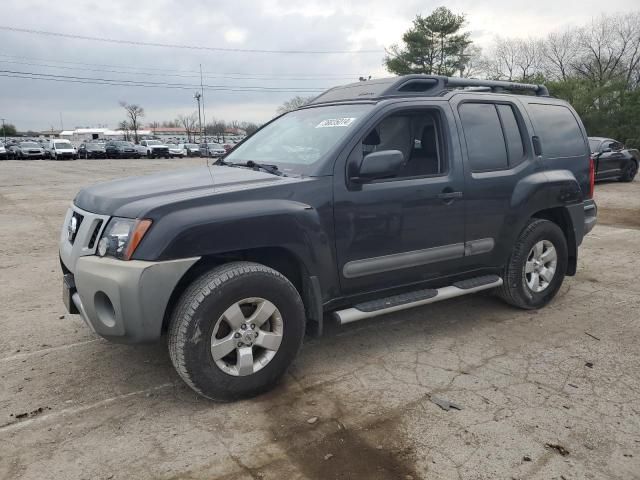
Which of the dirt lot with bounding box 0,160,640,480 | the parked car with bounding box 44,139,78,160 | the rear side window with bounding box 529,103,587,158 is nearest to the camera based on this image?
the dirt lot with bounding box 0,160,640,480

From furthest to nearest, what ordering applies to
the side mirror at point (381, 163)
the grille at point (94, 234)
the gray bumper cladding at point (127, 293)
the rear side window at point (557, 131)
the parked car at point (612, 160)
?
the parked car at point (612, 160) < the rear side window at point (557, 131) < the side mirror at point (381, 163) < the grille at point (94, 234) < the gray bumper cladding at point (127, 293)

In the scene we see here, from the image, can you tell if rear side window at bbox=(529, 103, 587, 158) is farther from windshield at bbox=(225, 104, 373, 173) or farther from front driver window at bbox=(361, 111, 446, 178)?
windshield at bbox=(225, 104, 373, 173)

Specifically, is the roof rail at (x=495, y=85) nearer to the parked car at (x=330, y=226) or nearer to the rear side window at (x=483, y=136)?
the parked car at (x=330, y=226)

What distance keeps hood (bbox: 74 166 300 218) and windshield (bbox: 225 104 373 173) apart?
0.25 m

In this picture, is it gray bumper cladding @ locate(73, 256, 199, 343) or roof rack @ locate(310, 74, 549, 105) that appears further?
roof rack @ locate(310, 74, 549, 105)

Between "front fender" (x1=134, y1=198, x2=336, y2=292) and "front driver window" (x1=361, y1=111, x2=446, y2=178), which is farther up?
"front driver window" (x1=361, y1=111, x2=446, y2=178)

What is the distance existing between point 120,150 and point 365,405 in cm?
4410

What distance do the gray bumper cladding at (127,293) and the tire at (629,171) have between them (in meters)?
17.5

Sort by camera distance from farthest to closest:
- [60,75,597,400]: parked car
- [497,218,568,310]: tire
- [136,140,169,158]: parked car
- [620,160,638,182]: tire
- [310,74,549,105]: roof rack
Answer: [136,140,169,158]: parked car, [620,160,638,182]: tire, [497,218,568,310]: tire, [310,74,549,105]: roof rack, [60,75,597,400]: parked car

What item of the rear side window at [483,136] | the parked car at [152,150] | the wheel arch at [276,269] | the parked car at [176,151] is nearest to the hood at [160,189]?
the wheel arch at [276,269]

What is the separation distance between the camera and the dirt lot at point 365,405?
101 inches

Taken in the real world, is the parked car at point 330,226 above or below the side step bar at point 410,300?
above

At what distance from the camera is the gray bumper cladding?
9.18 ft

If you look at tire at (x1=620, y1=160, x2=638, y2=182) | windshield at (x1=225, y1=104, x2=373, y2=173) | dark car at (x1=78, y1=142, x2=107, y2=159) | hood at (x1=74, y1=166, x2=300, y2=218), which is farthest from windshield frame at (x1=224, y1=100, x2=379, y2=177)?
dark car at (x1=78, y1=142, x2=107, y2=159)
